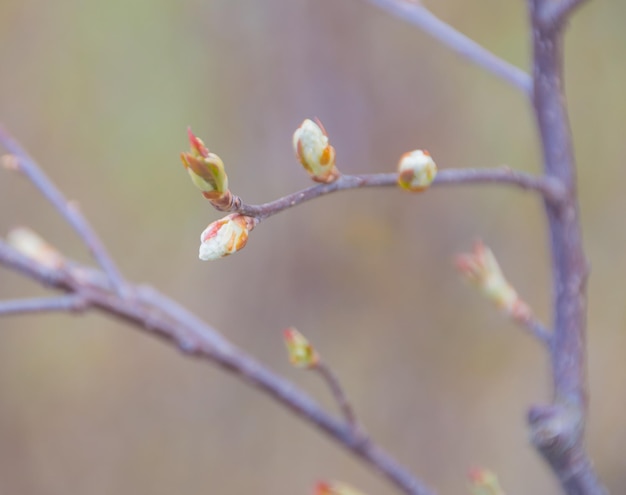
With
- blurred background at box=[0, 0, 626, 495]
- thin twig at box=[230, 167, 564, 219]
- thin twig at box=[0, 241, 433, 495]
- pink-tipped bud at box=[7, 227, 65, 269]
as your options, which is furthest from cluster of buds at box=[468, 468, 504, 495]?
blurred background at box=[0, 0, 626, 495]

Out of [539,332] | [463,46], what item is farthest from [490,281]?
[463,46]

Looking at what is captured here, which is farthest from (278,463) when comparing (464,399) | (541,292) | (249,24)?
(249,24)

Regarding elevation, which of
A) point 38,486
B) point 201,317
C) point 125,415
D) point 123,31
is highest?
point 123,31

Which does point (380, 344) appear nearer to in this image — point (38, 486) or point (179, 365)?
point (179, 365)

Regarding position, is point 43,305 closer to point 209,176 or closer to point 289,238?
point 209,176

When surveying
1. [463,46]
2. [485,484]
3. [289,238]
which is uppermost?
[289,238]

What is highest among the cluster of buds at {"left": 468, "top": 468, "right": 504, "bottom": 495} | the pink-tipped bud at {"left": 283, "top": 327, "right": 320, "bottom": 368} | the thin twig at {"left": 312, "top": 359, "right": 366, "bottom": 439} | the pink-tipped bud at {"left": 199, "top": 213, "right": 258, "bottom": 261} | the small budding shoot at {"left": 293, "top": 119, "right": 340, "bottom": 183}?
the small budding shoot at {"left": 293, "top": 119, "right": 340, "bottom": 183}

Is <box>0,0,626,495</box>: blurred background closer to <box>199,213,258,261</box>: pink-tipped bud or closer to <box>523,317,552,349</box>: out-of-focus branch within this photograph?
<box>523,317,552,349</box>: out-of-focus branch
